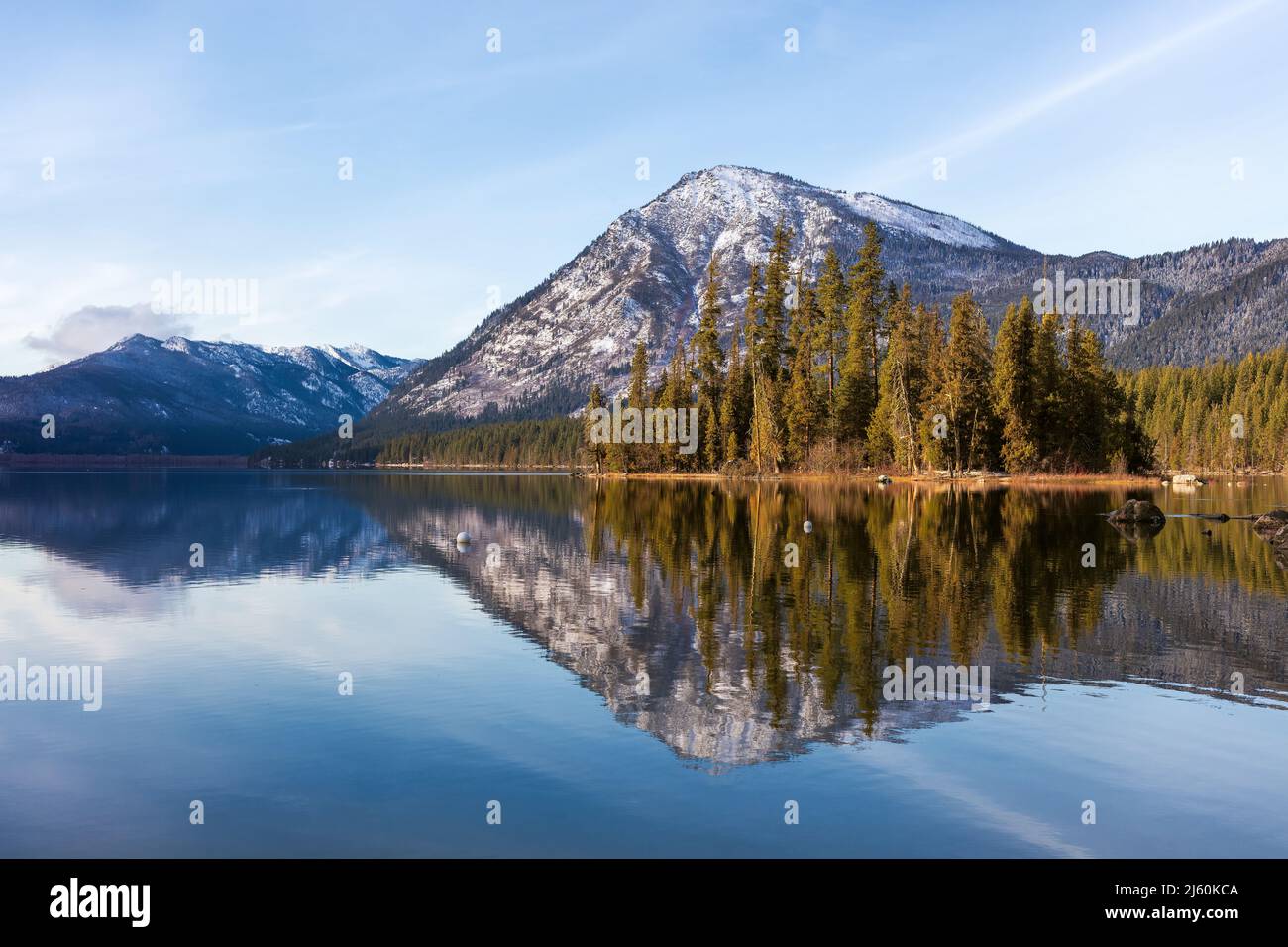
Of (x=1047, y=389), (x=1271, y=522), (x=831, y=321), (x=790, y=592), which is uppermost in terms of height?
(x=831, y=321)

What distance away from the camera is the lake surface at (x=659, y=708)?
12.6 metres

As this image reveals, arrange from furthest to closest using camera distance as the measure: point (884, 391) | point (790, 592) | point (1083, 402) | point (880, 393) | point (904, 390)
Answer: point (880, 393)
point (884, 391)
point (904, 390)
point (1083, 402)
point (790, 592)

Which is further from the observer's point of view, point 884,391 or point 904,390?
point 884,391

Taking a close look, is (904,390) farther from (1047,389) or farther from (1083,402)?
(1083,402)

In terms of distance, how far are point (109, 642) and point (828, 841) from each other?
21767 millimetres

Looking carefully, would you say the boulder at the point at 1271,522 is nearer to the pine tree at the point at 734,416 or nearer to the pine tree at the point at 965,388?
the pine tree at the point at 965,388

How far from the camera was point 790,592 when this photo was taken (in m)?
31.6

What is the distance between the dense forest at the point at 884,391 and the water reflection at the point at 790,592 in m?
32.8

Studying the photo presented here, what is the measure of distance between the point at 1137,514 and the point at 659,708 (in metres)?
49.6

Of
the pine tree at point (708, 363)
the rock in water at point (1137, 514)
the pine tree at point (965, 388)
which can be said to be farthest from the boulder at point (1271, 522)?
the pine tree at point (708, 363)

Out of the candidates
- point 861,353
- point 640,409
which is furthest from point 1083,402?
point 640,409

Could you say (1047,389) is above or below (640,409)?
below

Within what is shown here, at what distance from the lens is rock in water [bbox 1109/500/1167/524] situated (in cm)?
5703
